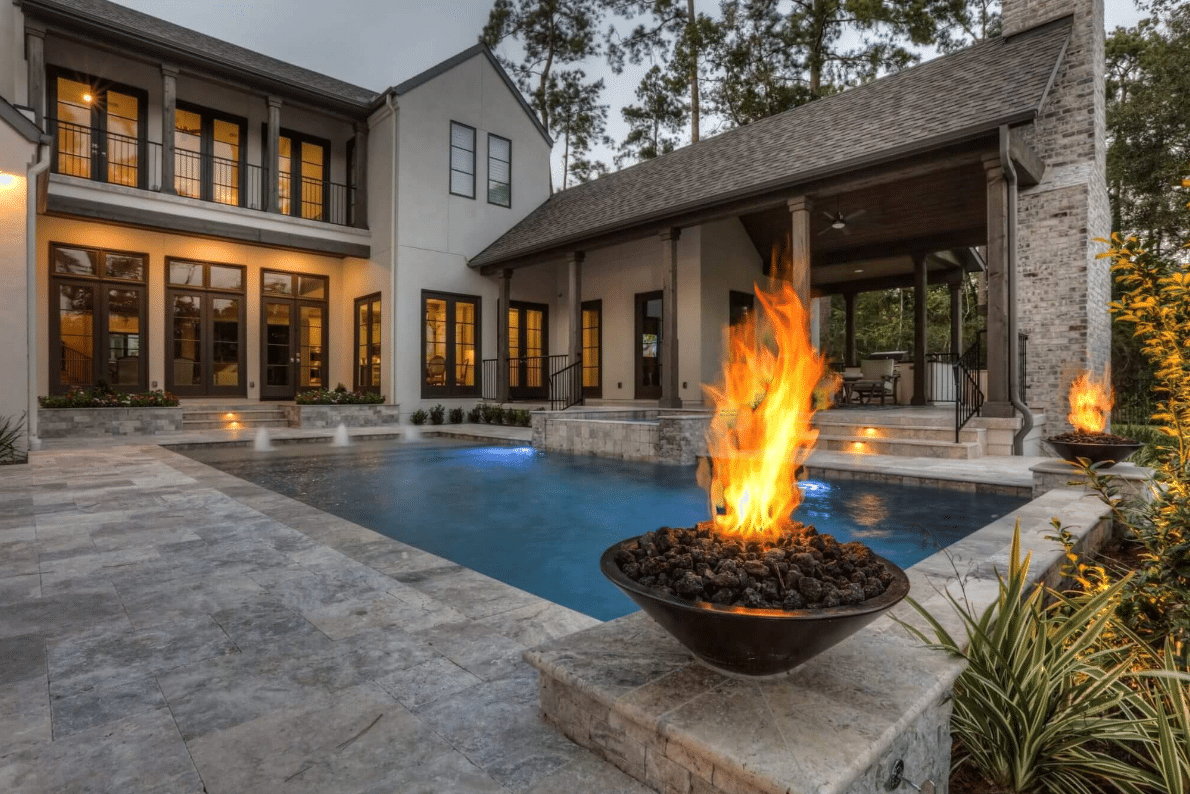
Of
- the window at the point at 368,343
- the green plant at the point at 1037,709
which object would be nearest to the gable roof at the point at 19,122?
the window at the point at 368,343

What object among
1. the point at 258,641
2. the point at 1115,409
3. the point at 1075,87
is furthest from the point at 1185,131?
the point at 258,641

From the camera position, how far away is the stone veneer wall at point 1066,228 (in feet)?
26.7

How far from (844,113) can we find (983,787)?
1069cm

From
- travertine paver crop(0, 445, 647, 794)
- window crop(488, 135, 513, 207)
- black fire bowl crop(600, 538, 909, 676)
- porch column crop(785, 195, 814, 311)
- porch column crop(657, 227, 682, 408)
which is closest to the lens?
black fire bowl crop(600, 538, 909, 676)

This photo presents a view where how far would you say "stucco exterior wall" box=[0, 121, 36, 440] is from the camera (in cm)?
Answer: 664

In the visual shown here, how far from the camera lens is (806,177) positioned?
8.10 meters

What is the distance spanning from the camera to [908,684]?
1.38m

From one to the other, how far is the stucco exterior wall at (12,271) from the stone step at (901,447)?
9707 millimetres

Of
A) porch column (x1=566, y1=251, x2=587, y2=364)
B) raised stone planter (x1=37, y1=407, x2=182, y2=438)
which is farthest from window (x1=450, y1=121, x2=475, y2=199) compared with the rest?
raised stone planter (x1=37, y1=407, x2=182, y2=438)

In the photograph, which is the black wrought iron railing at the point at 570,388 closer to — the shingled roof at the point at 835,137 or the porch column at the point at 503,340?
the porch column at the point at 503,340

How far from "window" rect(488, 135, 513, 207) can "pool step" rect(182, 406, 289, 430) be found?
668cm

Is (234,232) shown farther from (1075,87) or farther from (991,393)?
(1075,87)

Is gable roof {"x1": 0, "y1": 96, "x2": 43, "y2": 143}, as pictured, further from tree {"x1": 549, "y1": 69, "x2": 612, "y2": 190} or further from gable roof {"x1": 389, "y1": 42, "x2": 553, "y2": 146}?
tree {"x1": 549, "y1": 69, "x2": 612, "y2": 190}

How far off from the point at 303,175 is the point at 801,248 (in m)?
10.9
